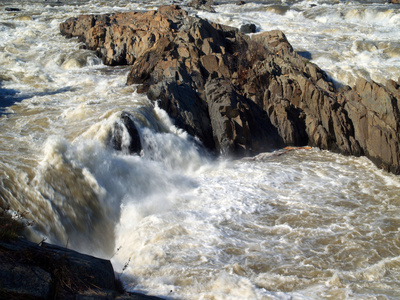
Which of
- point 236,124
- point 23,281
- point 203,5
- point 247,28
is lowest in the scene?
point 236,124

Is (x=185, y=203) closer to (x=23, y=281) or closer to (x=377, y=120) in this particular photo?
(x=23, y=281)

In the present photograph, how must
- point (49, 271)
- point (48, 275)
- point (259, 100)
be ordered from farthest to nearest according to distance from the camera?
point (259, 100) < point (49, 271) < point (48, 275)

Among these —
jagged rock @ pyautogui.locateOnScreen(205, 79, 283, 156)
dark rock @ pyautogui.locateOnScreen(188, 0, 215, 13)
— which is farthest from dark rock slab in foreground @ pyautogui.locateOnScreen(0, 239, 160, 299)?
dark rock @ pyautogui.locateOnScreen(188, 0, 215, 13)

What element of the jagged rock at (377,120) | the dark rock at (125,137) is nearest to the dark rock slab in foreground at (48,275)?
the dark rock at (125,137)

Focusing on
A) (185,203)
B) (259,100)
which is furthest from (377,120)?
(185,203)

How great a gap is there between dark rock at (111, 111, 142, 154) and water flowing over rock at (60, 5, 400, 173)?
2213 mm

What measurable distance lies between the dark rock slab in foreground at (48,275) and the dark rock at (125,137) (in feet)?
22.4

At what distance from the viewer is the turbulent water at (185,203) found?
7926mm

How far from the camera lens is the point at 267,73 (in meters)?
17.0

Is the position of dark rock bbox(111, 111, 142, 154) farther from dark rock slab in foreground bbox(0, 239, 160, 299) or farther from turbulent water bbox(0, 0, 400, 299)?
dark rock slab in foreground bbox(0, 239, 160, 299)

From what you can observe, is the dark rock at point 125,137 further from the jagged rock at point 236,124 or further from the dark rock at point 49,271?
the dark rock at point 49,271

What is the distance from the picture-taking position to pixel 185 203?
36.5ft

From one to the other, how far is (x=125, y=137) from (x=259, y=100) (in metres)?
6.47

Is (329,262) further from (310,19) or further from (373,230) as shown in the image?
(310,19)
